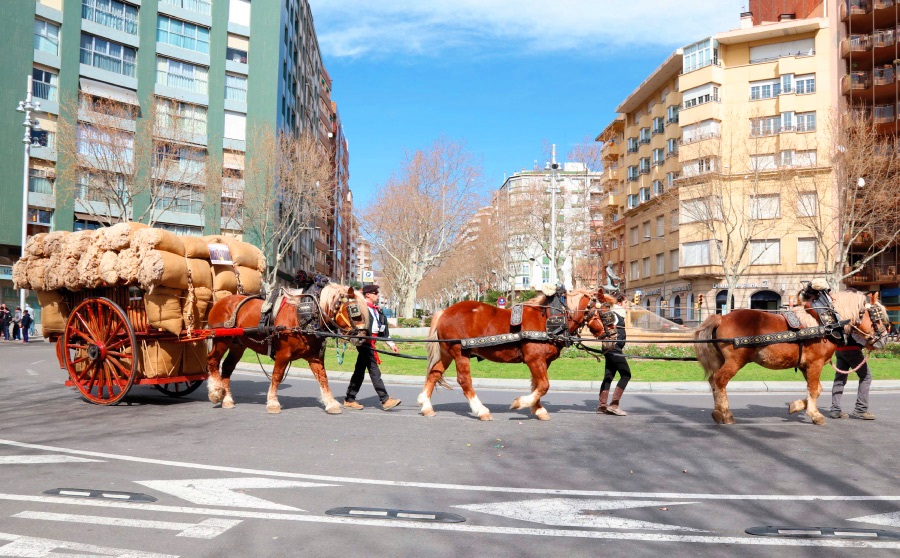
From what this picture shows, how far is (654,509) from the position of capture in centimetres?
518

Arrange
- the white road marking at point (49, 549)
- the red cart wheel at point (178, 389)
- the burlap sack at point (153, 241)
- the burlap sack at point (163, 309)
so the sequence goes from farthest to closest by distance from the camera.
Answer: the red cart wheel at point (178, 389) → the burlap sack at point (163, 309) → the burlap sack at point (153, 241) → the white road marking at point (49, 549)

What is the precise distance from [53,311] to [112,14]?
140 ft

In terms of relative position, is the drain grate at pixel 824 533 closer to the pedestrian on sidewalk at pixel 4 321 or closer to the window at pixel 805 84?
the pedestrian on sidewalk at pixel 4 321

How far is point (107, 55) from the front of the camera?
45.8 m

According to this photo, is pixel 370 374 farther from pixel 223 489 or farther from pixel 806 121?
pixel 806 121

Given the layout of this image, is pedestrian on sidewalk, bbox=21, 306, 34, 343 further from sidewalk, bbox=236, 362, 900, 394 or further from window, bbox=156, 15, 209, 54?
sidewalk, bbox=236, 362, 900, 394

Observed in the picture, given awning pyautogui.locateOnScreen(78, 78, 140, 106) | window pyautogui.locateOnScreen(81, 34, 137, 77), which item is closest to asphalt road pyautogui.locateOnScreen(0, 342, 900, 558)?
awning pyautogui.locateOnScreen(78, 78, 140, 106)

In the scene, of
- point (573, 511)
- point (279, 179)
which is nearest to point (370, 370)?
point (573, 511)

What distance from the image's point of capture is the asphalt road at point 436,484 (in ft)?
14.4

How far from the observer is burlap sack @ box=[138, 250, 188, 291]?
384 inches

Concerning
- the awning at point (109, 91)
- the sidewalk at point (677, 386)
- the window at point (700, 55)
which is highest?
the window at point (700, 55)

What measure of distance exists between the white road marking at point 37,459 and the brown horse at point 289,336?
11.8 ft

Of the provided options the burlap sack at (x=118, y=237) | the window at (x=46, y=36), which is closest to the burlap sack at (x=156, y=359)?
the burlap sack at (x=118, y=237)

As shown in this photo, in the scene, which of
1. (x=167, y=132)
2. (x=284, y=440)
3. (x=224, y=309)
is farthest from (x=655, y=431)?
(x=167, y=132)
